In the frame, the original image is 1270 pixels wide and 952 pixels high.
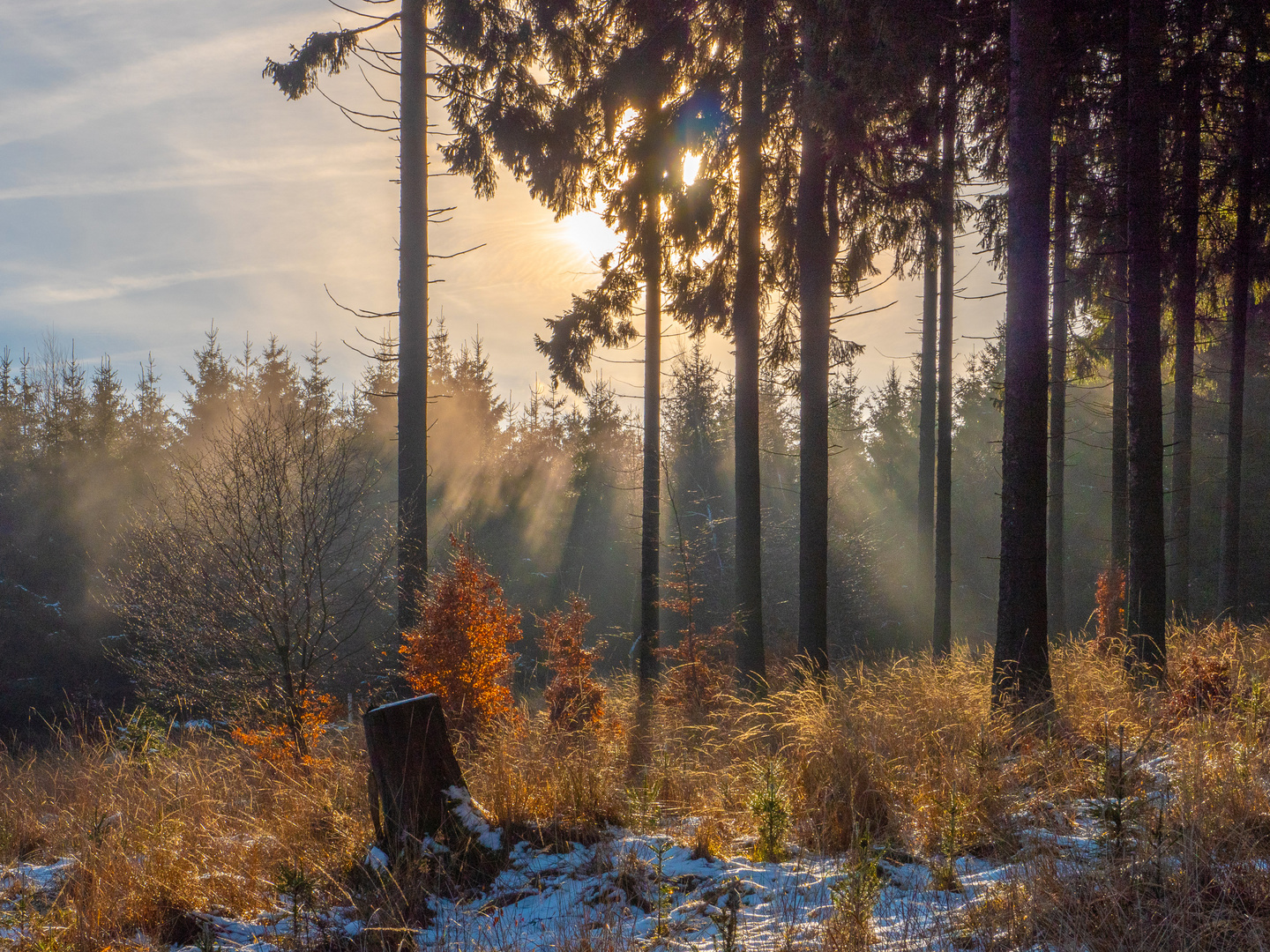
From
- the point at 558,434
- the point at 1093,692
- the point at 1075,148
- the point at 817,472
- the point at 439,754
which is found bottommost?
the point at 1093,692

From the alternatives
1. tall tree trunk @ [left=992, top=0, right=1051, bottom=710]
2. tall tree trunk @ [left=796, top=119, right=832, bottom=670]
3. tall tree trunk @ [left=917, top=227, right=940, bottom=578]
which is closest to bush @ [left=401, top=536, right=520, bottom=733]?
tall tree trunk @ [left=796, top=119, right=832, bottom=670]

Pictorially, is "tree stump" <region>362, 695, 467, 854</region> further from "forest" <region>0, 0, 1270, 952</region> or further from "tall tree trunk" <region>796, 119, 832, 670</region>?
"tall tree trunk" <region>796, 119, 832, 670</region>

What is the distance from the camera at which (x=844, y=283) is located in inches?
397

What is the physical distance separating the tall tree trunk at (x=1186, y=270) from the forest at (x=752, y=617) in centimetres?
8

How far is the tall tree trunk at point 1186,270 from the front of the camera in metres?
9.19

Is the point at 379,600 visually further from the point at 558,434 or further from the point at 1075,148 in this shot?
the point at 558,434

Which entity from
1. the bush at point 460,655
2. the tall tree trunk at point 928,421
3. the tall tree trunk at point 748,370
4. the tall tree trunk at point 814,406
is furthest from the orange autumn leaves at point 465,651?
the tall tree trunk at point 928,421

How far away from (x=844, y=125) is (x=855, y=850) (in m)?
7.46

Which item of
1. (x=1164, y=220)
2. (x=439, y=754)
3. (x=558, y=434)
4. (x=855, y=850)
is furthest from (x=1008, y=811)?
(x=558, y=434)

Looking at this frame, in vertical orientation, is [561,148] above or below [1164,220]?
above

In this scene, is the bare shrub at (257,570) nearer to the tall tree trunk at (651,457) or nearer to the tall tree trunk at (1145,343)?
the tall tree trunk at (651,457)

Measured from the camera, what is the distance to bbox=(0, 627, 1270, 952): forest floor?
2572mm

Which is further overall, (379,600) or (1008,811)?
(379,600)

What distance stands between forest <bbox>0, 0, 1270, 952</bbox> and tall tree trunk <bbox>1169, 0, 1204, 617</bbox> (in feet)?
0.25
